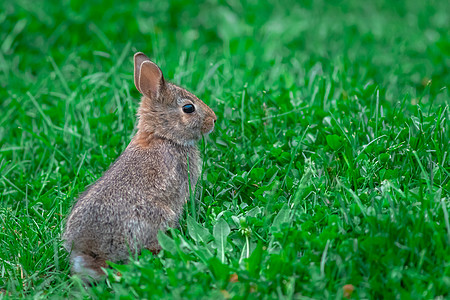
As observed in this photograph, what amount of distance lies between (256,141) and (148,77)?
114 cm

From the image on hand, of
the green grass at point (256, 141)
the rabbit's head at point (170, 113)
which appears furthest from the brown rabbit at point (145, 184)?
the green grass at point (256, 141)

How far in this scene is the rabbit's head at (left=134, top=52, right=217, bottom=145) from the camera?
500 centimetres

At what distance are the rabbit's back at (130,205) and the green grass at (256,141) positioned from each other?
0.20 metres

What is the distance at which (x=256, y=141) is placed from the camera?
17.6ft

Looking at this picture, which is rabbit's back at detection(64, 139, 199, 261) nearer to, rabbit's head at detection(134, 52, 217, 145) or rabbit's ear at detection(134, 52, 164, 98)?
rabbit's head at detection(134, 52, 217, 145)

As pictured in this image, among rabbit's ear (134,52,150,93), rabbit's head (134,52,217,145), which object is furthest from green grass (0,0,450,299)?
rabbit's ear (134,52,150,93)

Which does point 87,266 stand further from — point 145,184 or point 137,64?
point 137,64

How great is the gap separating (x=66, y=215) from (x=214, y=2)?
537 centimetres

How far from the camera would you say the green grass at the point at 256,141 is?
11.8 ft

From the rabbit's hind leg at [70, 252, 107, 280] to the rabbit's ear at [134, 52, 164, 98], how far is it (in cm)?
158

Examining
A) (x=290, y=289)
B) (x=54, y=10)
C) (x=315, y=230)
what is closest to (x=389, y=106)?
(x=315, y=230)

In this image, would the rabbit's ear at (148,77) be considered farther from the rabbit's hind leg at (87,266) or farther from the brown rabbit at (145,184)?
the rabbit's hind leg at (87,266)

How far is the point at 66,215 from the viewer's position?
15.2 ft

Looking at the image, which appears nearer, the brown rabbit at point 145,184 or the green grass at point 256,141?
the green grass at point 256,141
